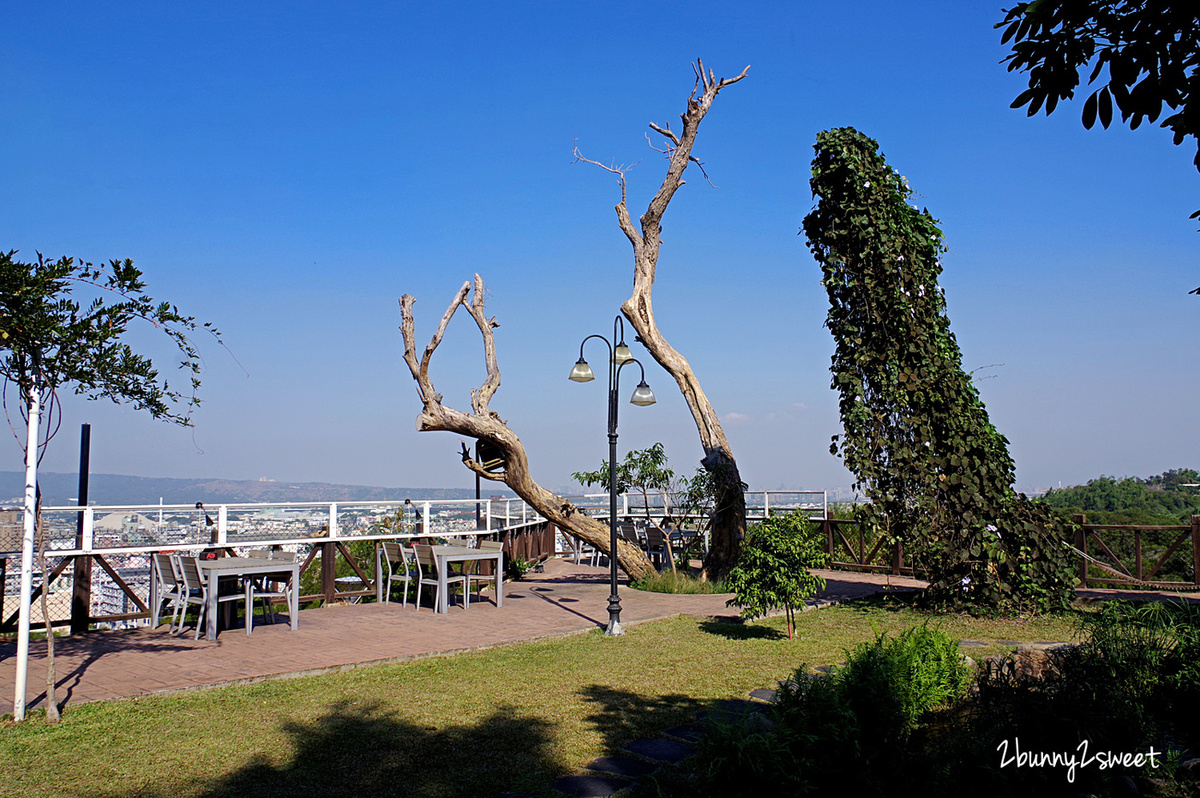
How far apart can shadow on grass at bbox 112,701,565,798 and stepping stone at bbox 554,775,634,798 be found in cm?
9

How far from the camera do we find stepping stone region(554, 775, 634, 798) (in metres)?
3.72

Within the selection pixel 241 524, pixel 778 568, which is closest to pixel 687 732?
pixel 778 568

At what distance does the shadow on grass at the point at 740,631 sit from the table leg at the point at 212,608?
16.2ft

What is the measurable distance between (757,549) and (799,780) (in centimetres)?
453

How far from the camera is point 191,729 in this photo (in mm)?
4918

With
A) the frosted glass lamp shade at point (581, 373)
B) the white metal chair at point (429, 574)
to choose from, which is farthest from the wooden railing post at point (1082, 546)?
the white metal chair at point (429, 574)

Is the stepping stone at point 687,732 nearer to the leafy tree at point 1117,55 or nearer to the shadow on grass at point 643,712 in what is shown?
the shadow on grass at point 643,712

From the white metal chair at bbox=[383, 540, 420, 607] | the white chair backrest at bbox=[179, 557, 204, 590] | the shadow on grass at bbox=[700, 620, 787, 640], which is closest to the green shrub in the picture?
the shadow on grass at bbox=[700, 620, 787, 640]

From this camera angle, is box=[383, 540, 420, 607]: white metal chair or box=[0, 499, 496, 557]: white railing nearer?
box=[0, 499, 496, 557]: white railing

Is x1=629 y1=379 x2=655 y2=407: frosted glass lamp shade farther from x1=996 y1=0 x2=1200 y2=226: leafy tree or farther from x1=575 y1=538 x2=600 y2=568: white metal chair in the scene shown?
x1=996 y1=0 x2=1200 y2=226: leafy tree

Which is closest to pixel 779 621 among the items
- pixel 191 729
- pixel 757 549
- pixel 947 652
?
pixel 757 549

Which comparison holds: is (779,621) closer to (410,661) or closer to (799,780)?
(410,661)

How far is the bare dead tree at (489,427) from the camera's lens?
1204 centimetres

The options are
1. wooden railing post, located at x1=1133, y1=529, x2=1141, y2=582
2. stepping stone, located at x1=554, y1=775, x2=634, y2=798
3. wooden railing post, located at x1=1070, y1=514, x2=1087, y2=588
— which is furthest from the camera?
wooden railing post, located at x1=1070, y1=514, x2=1087, y2=588
